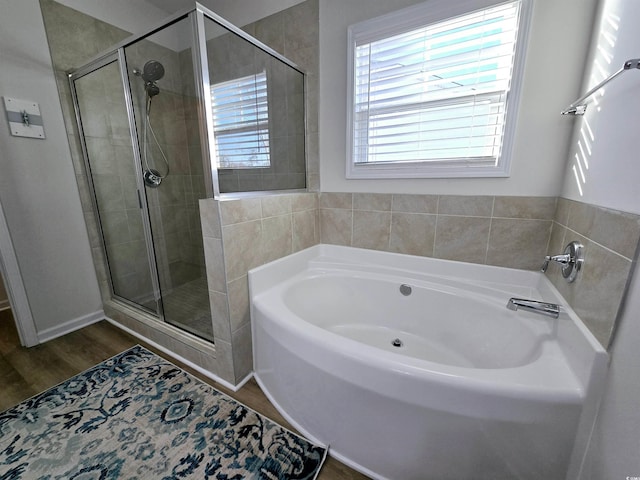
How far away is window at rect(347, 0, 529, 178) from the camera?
4.31 ft

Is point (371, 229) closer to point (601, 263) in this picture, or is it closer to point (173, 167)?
point (601, 263)

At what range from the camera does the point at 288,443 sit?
1130 mm

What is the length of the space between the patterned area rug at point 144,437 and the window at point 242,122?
128 centimetres

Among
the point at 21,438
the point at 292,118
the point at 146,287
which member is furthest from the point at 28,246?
the point at 292,118

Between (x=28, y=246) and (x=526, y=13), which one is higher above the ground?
(x=526, y=13)

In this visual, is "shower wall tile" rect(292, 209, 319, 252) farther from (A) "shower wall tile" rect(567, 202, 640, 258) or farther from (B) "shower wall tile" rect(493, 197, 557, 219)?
(A) "shower wall tile" rect(567, 202, 640, 258)

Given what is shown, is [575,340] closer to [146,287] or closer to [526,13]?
[526,13]

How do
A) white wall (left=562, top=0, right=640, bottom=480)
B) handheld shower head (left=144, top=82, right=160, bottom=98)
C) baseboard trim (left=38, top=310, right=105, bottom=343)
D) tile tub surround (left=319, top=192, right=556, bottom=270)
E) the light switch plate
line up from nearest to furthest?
white wall (left=562, top=0, right=640, bottom=480) → tile tub surround (left=319, top=192, right=556, bottom=270) → the light switch plate → handheld shower head (left=144, top=82, right=160, bottom=98) → baseboard trim (left=38, top=310, right=105, bottom=343)

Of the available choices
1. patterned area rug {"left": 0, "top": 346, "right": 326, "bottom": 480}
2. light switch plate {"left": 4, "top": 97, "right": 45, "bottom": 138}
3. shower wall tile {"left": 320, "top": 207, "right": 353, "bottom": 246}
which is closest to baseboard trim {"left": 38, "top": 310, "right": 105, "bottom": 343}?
patterned area rug {"left": 0, "top": 346, "right": 326, "bottom": 480}

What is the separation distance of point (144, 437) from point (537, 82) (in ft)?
8.27

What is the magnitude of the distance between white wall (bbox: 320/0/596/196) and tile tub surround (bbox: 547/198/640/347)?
341mm

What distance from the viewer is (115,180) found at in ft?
6.44

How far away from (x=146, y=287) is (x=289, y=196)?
1.36 meters

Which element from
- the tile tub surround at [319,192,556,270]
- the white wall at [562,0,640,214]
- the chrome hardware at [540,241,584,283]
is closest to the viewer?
the white wall at [562,0,640,214]
